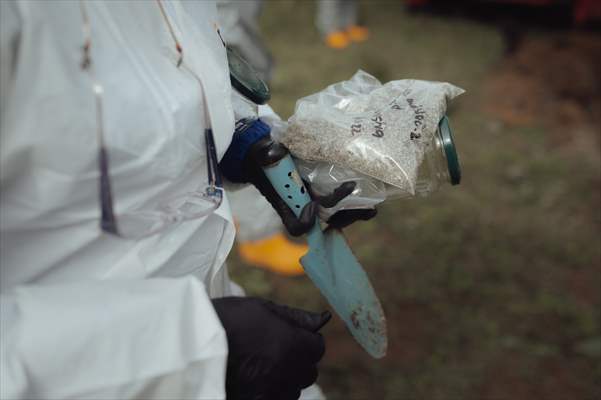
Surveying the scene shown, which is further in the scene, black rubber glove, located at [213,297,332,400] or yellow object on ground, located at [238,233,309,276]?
yellow object on ground, located at [238,233,309,276]

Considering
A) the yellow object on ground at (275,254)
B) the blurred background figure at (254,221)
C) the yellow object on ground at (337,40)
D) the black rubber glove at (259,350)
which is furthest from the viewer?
the yellow object on ground at (337,40)

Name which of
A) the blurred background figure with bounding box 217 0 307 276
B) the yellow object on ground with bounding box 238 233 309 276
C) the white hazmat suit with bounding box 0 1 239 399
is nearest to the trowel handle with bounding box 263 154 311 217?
the white hazmat suit with bounding box 0 1 239 399

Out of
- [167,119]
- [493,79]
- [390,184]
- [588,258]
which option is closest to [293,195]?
[390,184]

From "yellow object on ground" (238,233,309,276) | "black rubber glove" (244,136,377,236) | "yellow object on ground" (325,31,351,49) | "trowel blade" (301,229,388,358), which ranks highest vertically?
"black rubber glove" (244,136,377,236)

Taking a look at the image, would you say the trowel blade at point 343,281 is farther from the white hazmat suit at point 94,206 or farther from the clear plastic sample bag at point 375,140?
the white hazmat suit at point 94,206

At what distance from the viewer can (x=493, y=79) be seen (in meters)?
2.72

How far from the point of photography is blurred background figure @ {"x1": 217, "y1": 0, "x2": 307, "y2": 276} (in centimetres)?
136

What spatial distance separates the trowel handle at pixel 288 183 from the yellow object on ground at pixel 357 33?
262cm

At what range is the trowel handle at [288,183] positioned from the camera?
0.76 m

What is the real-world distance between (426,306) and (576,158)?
0.96 meters

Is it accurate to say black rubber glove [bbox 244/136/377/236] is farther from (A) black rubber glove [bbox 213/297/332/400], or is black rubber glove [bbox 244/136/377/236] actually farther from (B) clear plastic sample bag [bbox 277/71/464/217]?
(A) black rubber glove [bbox 213/297/332/400]

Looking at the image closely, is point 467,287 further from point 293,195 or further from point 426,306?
point 293,195

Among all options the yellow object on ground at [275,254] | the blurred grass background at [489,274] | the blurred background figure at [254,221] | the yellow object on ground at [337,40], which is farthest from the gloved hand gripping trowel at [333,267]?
the yellow object on ground at [337,40]

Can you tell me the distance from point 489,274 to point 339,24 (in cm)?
204
